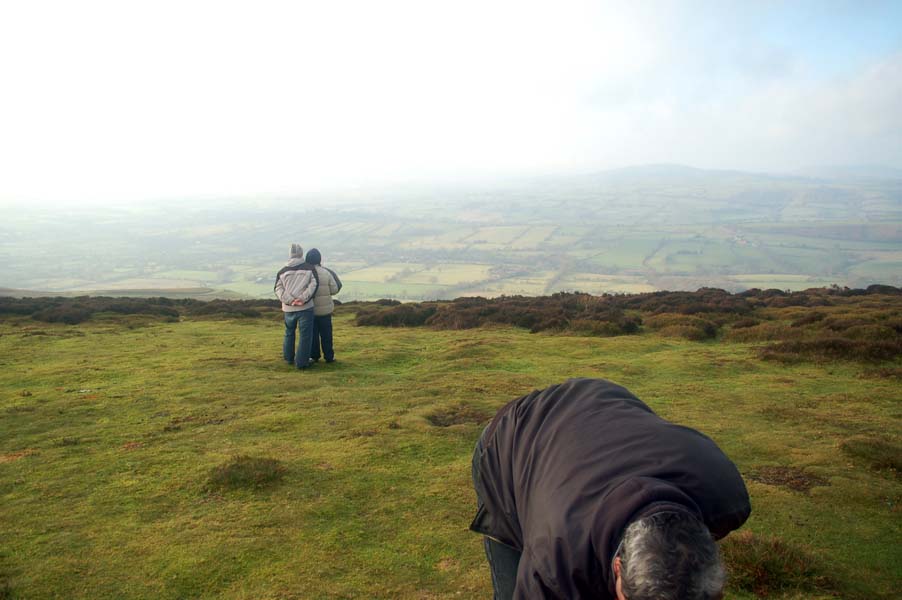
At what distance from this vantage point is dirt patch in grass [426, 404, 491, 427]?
9.75 metres

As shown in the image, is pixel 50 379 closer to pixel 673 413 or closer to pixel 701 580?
pixel 673 413

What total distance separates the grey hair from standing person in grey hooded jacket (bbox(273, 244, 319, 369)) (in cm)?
1190

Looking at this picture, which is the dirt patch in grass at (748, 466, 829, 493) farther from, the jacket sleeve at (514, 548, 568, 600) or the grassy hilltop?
the jacket sleeve at (514, 548, 568, 600)

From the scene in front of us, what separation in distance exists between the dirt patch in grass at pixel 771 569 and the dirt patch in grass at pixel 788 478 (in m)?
2.00

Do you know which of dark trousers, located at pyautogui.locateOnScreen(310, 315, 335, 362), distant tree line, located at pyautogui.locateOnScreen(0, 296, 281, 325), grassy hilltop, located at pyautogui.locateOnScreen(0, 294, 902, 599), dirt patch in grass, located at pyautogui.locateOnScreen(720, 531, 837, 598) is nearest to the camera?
dirt patch in grass, located at pyautogui.locateOnScreen(720, 531, 837, 598)

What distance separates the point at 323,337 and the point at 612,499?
12697mm

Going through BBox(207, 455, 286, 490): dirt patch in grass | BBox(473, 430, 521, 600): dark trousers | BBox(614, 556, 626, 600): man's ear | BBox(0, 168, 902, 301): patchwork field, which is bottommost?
BBox(0, 168, 902, 301): patchwork field

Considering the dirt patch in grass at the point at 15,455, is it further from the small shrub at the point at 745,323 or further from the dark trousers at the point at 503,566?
the small shrub at the point at 745,323

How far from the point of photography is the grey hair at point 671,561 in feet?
6.39

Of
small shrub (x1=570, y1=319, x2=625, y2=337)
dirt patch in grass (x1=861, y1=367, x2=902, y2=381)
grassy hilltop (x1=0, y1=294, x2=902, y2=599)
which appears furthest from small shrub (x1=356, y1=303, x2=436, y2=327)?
dirt patch in grass (x1=861, y1=367, x2=902, y2=381)

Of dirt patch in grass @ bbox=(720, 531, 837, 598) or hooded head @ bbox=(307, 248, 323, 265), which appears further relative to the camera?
hooded head @ bbox=(307, 248, 323, 265)

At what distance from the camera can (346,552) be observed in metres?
5.64

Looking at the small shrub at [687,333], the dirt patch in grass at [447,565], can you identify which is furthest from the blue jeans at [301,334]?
the small shrub at [687,333]

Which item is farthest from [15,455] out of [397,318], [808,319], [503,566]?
[808,319]
